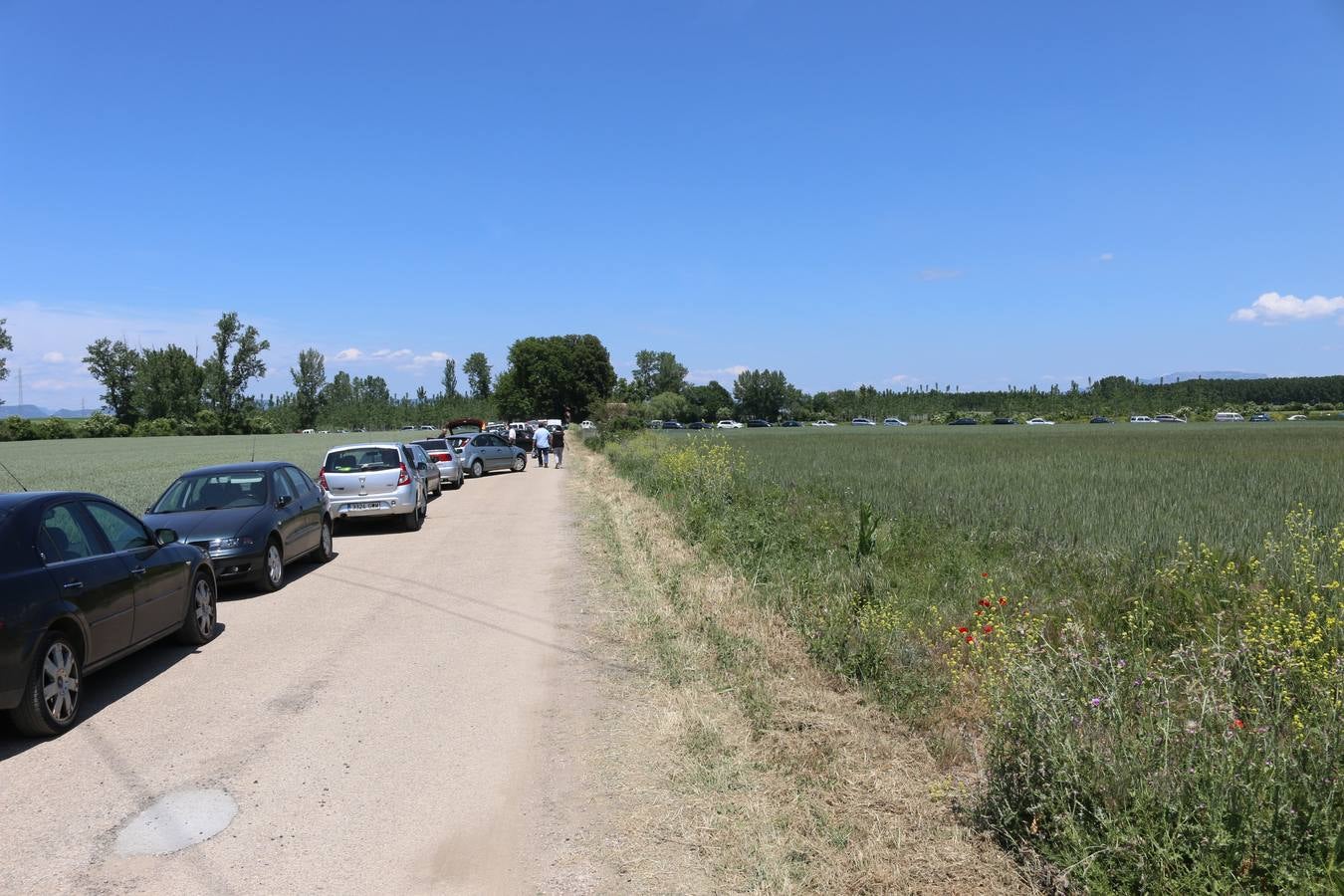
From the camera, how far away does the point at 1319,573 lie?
283 inches

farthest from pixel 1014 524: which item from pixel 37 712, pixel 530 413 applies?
pixel 530 413

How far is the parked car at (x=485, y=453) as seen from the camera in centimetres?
3097

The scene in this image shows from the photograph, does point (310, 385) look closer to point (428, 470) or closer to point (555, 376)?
point (555, 376)

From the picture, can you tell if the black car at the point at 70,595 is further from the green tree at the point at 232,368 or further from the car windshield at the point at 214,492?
the green tree at the point at 232,368

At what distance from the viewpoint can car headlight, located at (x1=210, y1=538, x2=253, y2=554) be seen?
9.85m

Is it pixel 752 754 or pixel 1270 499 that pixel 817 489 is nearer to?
pixel 1270 499

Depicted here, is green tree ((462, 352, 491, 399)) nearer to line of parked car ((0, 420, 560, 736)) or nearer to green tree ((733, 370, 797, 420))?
green tree ((733, 370, 797, 420))

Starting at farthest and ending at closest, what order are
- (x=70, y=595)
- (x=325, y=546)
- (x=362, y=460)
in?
(x=362, y=460)
(x=325, y=546)
(x=70, y=595)

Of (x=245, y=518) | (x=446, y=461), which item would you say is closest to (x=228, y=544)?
(x=245, y=518)

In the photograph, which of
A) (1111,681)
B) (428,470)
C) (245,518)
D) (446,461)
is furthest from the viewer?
(446,461)

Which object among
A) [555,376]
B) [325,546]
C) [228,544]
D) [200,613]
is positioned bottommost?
[325,546]

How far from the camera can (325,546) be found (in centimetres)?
1285

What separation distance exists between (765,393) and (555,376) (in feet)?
156

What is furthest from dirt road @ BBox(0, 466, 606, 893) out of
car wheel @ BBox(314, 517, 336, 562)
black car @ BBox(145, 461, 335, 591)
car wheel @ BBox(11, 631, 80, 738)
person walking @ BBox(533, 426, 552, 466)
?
person walking @ BBox(533, 426, 552, 466)
